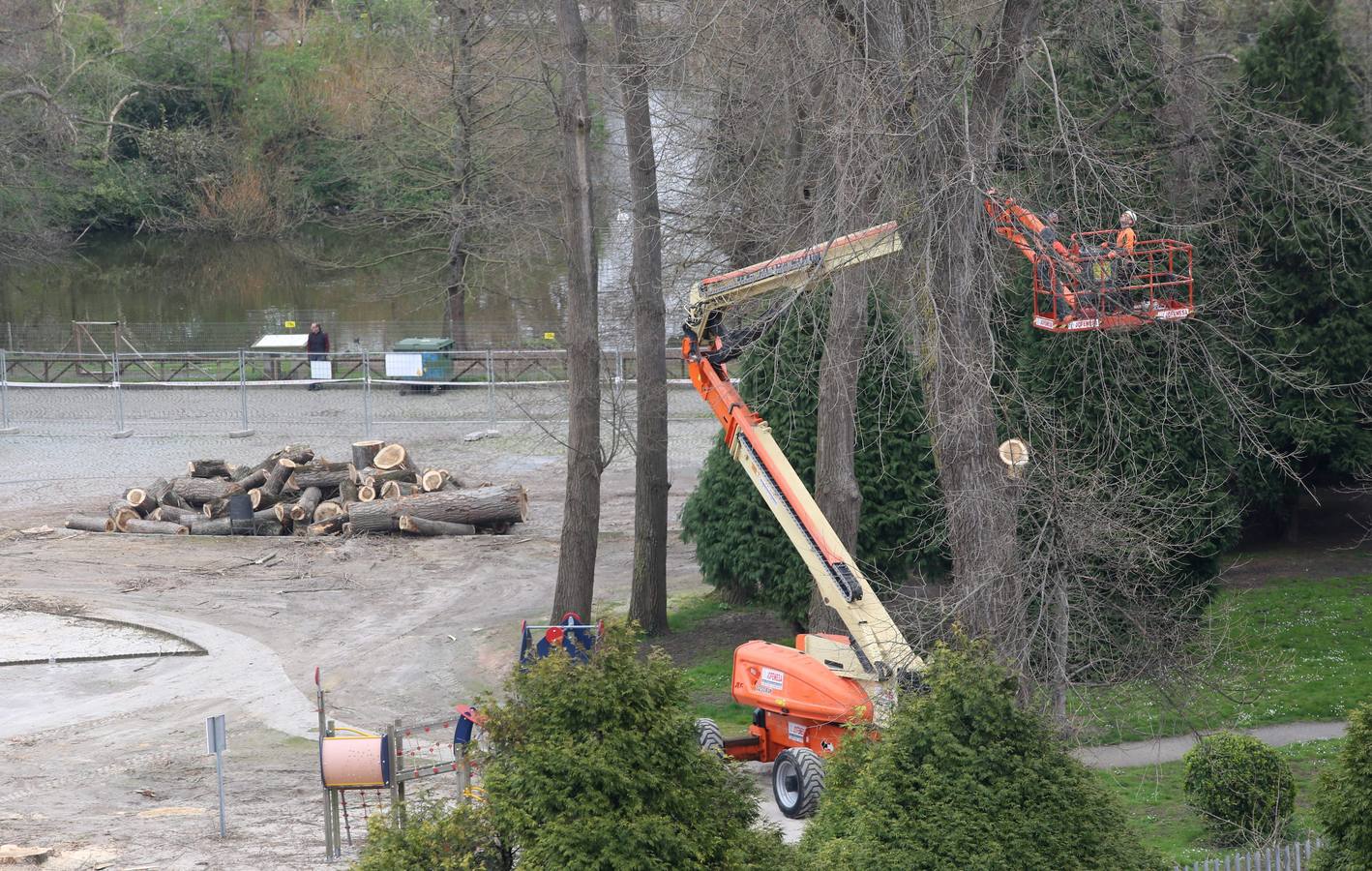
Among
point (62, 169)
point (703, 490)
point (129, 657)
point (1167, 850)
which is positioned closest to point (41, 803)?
point (129, 657)

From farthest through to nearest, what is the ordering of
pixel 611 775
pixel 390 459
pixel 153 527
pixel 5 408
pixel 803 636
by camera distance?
pixel 5 408 < pixel 390 459 < pixel 153 527 < pixel 803 636 < pixel 611 775

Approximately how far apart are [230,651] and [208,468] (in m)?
9.28

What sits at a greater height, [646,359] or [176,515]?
[646,359]

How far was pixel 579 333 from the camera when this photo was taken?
18.6m

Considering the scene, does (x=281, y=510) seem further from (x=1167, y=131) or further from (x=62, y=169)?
(x=62, y=169)

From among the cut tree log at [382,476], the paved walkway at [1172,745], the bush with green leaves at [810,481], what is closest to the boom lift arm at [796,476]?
the paved walkway at [1172,745]

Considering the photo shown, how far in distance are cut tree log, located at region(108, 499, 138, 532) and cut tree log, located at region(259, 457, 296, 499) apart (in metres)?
2.33

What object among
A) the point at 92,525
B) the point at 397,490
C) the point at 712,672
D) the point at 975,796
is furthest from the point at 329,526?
the point at 975,796

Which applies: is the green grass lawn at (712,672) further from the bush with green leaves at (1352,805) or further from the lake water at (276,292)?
the lake water at (276,292)

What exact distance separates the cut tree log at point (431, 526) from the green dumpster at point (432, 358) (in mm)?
13435

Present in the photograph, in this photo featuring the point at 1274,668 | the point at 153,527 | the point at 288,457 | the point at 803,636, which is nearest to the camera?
the point at 803,636

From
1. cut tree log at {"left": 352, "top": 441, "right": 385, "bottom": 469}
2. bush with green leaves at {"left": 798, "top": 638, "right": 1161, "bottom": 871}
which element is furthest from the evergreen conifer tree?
cut tree log at {"left": 352, "top": 441, "right": 385, "bottom": 469}

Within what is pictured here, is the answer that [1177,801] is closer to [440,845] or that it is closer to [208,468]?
[440,845]

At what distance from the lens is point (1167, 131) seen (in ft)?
65.2
